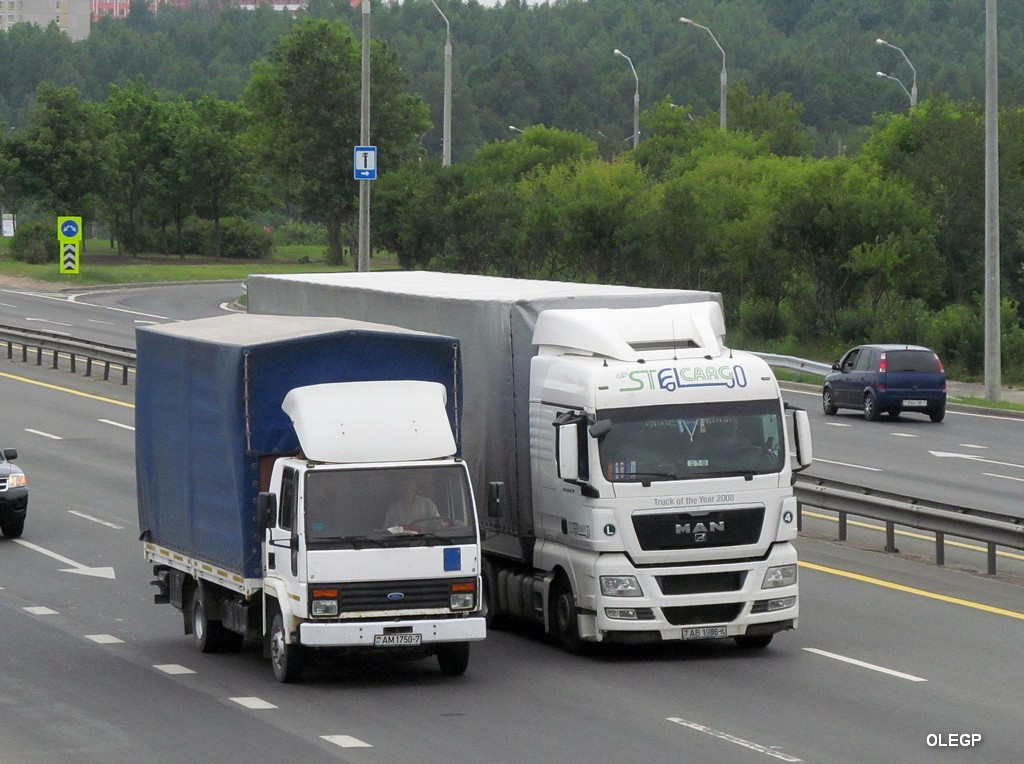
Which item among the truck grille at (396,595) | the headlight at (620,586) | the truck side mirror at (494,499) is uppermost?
the truck side mirror at (494,499)

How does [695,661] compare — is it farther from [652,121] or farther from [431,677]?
[652,121]

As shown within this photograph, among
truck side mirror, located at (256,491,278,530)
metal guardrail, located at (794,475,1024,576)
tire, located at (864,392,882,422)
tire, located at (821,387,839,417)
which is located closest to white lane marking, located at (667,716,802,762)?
truck side mirror, located at (256,491,278,530)

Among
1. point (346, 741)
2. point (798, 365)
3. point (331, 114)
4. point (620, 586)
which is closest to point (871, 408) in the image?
point (798, 365)

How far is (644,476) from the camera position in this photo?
14977 mm

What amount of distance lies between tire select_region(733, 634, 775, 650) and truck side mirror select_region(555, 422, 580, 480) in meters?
2.34

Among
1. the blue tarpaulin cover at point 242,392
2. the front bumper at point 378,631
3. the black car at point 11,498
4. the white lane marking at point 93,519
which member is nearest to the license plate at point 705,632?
the front bumper at point 378,631

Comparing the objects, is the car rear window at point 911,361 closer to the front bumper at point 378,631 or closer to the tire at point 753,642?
the tire at point 753,642

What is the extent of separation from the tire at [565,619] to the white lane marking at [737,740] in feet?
8.45

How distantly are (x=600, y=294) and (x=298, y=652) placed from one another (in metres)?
4.78

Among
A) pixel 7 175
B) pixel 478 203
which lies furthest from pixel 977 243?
pixel 7 175

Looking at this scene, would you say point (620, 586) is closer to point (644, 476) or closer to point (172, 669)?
point (644, 476)

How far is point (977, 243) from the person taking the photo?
2099 inches

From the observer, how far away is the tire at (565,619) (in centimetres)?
1531

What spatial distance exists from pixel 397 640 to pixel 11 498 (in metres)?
10.5
